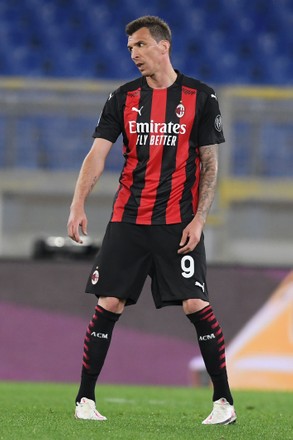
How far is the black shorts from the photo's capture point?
455cm

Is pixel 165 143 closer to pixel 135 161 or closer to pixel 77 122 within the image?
pixel 135 161

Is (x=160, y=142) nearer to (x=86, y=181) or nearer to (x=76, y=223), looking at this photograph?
(x=86, y=181)

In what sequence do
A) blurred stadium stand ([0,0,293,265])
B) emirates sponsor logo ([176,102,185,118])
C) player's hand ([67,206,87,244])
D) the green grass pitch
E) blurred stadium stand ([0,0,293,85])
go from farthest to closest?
blurred stadium stand ([0,0,293,85]), blurred stadium stand ([0,0,293,265]), emirates sponsor logo ([176,102,185,118]), player's hand ([67,206,87,244]), the green grass pitch

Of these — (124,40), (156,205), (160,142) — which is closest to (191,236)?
(156,205)

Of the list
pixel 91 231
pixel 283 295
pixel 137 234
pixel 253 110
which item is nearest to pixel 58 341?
pixel 91 231

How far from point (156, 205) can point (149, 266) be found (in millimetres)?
265

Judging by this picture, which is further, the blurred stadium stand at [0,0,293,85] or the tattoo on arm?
the blurred stadium stand at [0,0,293,85]

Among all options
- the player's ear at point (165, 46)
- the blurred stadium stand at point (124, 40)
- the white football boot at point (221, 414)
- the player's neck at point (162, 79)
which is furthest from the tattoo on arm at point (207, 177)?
the blurred stadium stand at point (124, 40)

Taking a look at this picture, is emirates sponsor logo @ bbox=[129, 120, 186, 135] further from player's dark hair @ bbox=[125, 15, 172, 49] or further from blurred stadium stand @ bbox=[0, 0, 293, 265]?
blurred stadium stand @ bbox=[0, 0, 293, 265]

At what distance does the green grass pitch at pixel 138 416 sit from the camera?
405 cm

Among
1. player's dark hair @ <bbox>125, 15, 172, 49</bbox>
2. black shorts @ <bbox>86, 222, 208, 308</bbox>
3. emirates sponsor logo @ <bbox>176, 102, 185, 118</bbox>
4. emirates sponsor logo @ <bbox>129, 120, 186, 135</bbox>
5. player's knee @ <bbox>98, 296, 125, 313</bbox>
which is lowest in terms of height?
player's knee @ <bbox>98, 296, 125, 313</bbox>

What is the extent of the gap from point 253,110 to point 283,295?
1810 mm

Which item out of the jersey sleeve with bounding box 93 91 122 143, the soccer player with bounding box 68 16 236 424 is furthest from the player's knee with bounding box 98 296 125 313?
the jersey sleeve with bounding box 93 91 122 143

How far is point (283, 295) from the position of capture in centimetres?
873
